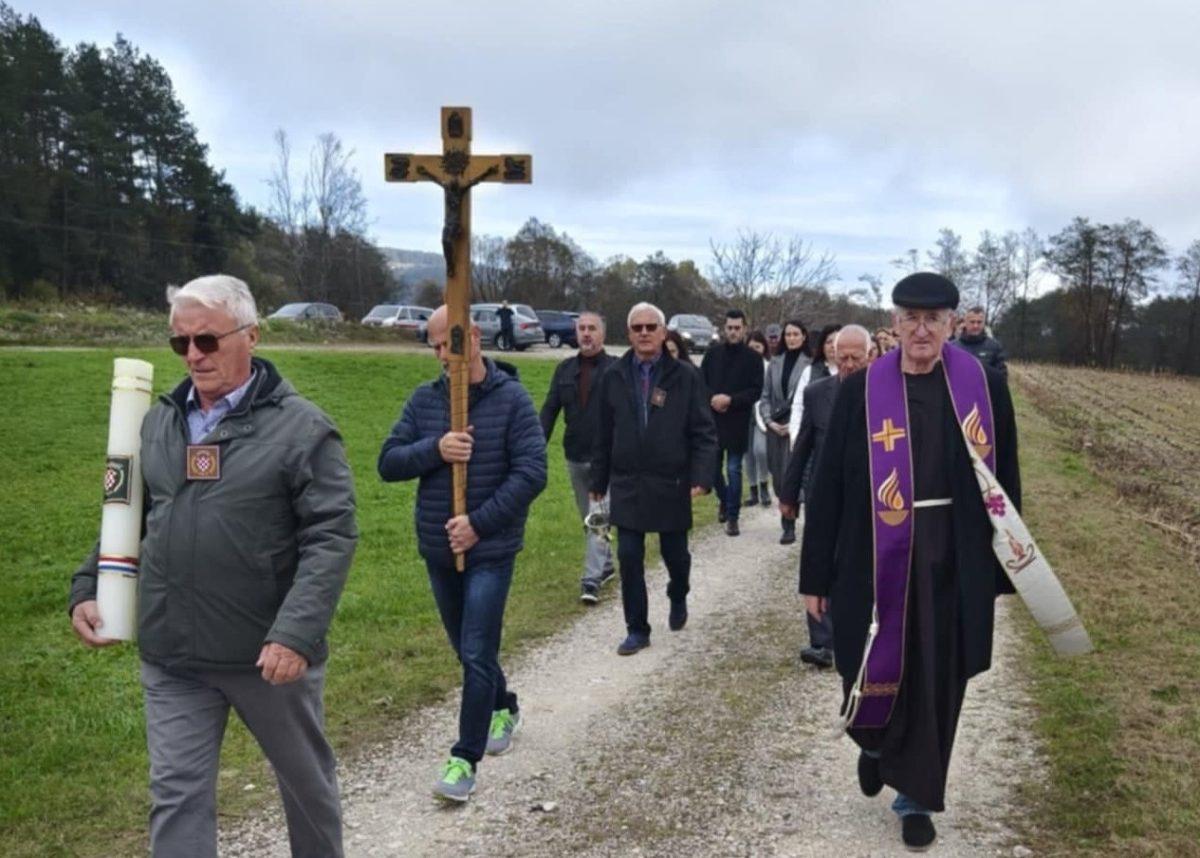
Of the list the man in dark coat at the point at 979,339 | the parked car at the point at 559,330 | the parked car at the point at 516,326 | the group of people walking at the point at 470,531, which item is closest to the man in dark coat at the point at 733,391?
the man in dark coat at the point at 979,339

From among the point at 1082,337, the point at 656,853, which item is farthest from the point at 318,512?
the point at 1082,337

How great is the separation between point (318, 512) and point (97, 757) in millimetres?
2753

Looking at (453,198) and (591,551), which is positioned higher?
(453,198)

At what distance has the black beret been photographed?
12.8 ft

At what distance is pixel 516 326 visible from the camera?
1335 inches

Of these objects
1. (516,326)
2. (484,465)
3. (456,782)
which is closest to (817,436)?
(484,465)

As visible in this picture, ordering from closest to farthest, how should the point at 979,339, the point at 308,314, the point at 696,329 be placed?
the point at 979,339 < the point at 308,314 < the point at 696,329

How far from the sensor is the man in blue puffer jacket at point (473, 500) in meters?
4.35

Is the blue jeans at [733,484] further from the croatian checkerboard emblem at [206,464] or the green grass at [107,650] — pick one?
the croatian checkerboard emblem at [206,464]

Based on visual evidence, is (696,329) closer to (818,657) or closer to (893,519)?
(818,657)

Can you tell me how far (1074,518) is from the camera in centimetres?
1097

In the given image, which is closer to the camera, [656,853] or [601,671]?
[656,853]

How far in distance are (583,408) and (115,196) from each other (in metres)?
46.4

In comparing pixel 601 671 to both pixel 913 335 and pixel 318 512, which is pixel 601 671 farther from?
pixel 318 512
